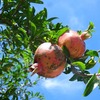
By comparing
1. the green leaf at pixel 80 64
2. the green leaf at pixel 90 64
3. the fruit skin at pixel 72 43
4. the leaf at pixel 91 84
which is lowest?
the leaf at pixel 91 84

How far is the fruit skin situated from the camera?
2160 millimetres

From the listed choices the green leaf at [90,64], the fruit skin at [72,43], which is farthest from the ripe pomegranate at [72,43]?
the green leaf at [90,64]

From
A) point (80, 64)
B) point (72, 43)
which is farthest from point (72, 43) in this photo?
point (80, 64)

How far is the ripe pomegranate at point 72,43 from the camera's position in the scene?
2160 millimetres

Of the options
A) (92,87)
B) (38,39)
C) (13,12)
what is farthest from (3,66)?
(92,87)

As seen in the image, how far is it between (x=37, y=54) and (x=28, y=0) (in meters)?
1.71

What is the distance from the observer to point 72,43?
2.16m

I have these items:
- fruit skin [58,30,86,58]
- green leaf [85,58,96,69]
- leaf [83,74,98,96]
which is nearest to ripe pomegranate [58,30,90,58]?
fruit skin [58,30,86,58]

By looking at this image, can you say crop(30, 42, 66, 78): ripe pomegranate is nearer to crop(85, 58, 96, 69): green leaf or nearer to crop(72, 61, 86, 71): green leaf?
crop(72, 61, 86, 71): green leaf

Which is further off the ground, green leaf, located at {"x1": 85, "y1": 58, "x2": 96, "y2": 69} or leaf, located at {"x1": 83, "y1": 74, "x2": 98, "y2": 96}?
green leaf, located at {"x1": 85, "y1": 58, "x2": 96, "y2": 69}

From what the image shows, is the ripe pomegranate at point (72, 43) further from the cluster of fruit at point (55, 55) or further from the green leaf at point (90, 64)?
the green leaf at point (90, 64)

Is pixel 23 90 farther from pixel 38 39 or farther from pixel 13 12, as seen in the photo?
pixel 38 39

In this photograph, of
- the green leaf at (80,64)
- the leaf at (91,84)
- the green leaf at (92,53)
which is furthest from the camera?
the green leaf at (92,53)

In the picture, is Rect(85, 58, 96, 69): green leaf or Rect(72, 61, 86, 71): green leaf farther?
Rect(85, 58, 96, 69): green leaf
